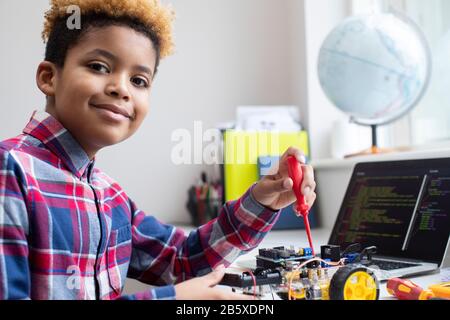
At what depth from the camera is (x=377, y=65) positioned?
116cm

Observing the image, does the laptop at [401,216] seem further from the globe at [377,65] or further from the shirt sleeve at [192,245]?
the globe at [377,65]

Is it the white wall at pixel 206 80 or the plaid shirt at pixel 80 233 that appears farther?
the white wall at pixel 206 80

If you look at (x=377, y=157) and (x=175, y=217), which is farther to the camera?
(x=175, y=217)

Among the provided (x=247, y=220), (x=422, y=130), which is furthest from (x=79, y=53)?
(x=422, y=130)

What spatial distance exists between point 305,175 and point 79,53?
0.36 metres

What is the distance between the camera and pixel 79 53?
625mm

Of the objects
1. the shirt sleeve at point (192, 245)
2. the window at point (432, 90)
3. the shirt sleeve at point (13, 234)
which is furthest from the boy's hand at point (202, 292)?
the window at point (432, 90)

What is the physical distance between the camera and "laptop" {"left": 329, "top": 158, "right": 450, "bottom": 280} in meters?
0.75

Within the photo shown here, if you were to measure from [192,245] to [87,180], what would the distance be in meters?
0.23

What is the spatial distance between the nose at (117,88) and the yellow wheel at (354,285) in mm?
354

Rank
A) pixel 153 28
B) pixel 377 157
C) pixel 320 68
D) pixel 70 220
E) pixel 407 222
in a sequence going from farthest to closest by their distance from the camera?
pixel 320 68, pixel 377 157, pixel 407 222, pixel 153 28, pixel 70 220

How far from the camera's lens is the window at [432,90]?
1.36 metres

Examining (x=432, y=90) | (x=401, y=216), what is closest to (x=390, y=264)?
(x=401, y=216)
